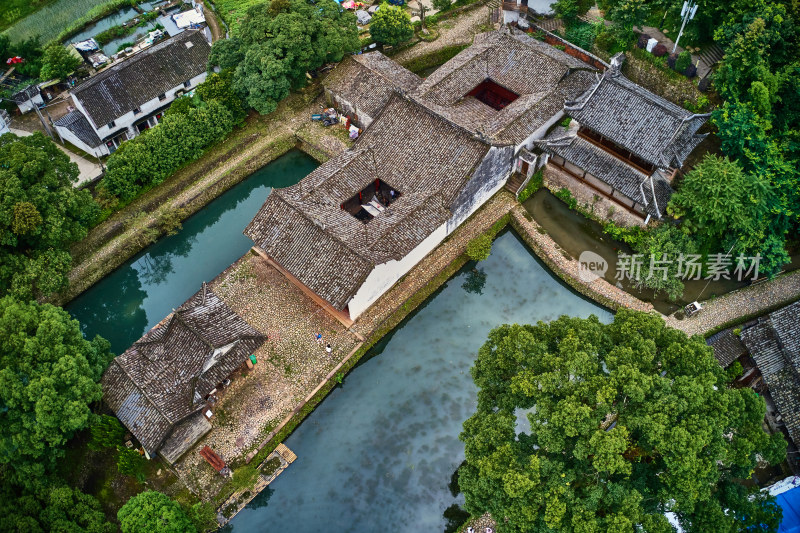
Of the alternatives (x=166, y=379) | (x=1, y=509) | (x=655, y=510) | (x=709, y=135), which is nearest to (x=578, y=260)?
(x=709, y=135)

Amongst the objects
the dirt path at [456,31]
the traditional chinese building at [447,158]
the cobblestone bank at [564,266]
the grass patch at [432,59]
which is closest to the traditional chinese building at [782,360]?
the cobblestone bank at [564,266]

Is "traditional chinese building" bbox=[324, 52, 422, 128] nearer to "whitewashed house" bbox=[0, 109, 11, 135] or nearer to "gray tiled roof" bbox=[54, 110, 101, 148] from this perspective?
"gray tiled roof" bbox=[54, 110, 101, 148]

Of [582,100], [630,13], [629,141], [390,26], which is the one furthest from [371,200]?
[630,13]

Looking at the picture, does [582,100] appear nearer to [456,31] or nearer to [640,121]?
[640,121]

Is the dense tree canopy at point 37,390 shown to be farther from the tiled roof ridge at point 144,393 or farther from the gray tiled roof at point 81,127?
the gray tiled roof at point 81,127

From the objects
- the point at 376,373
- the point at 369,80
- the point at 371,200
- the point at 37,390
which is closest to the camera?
the point at 37,390

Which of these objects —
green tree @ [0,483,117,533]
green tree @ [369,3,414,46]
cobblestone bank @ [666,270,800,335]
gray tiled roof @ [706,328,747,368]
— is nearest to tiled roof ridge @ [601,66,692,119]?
cobblestone bank @ [666,270,800,335]

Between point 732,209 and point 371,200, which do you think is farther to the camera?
point 371,200

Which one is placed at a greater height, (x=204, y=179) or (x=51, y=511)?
(x=204, y=179)
